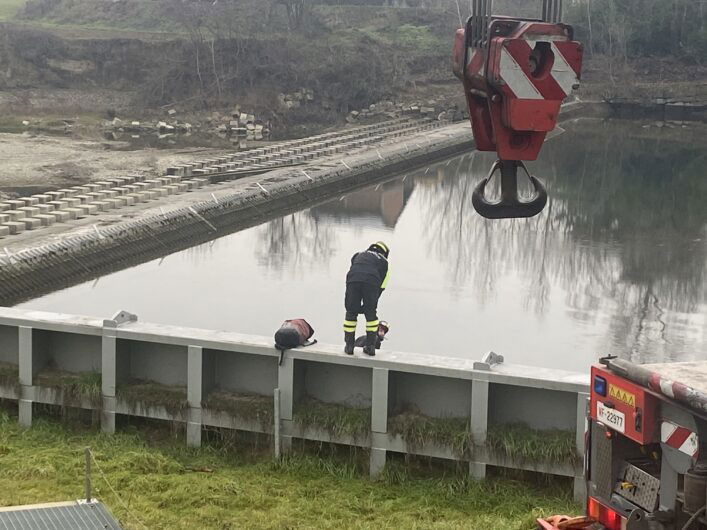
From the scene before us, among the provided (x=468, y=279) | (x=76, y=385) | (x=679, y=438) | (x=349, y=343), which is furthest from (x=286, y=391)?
(x=468, y=279)

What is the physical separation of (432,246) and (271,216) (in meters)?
6.65

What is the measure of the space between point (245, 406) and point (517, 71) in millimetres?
4989

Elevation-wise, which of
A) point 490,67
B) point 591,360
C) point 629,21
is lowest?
point 591,360

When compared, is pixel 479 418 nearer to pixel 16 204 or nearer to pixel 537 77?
pixel 537 77

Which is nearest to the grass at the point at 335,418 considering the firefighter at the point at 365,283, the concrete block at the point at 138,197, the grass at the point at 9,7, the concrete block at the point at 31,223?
the firefighter at the point at 365,283

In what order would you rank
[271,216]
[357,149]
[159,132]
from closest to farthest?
1. [271,216]
2. [357,149]
3. [159,132]

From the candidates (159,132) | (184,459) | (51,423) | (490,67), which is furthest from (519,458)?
(159,132)

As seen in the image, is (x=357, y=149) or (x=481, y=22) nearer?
(x=481, y=22)

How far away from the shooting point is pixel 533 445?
10.6 meters

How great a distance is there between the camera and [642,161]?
155ft

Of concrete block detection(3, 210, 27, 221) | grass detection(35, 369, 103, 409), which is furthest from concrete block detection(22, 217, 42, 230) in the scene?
grass detection(35, 369, 103, 409)

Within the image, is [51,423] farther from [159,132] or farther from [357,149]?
[159,132]

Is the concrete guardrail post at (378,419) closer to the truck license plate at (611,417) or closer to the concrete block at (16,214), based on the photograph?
the truck license plate at (611,417)

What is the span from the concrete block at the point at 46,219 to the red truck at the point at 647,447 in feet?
63.8
